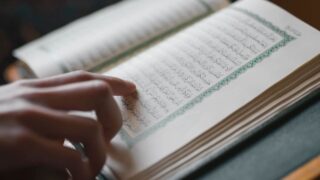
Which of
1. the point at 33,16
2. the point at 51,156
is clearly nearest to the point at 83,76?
the point at 51,156

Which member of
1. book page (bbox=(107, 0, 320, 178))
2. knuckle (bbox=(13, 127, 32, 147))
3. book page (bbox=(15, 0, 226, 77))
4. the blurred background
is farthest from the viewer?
the blurred background

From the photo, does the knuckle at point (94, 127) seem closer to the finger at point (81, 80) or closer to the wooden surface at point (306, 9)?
the finger at point (81, 80)

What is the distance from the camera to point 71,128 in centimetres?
48

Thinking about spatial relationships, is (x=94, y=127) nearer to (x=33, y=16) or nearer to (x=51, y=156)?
(x=51, y=156)

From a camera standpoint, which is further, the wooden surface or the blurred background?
the blurred background

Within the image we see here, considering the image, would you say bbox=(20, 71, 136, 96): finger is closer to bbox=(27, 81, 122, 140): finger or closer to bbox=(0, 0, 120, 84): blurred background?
bbox=(27, 81, 122, 140): finger

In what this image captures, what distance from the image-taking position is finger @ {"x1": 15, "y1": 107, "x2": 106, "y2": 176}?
468mm

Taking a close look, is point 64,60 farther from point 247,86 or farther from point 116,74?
point 247,86

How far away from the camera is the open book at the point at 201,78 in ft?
1.77

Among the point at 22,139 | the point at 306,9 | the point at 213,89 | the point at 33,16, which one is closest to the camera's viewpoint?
the point at 22,139

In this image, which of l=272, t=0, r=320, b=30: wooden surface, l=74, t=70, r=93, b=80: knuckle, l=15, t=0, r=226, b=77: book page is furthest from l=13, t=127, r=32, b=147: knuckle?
l=272, t=0, r=320, b=30: wooden surface

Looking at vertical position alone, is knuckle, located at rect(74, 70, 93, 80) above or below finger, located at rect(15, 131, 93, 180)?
above

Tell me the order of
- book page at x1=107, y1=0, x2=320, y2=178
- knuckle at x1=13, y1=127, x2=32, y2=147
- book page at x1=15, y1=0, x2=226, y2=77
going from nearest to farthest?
knuckle at x1=13, y1=127, x2=32, y2=147 → book page at x1=107, y1=0, x2=320, y2=178 → book page at x1=15, y1=0, x2=226, y2=77

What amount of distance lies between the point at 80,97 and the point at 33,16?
75 centimetres
